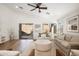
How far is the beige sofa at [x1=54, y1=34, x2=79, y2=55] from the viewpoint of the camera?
2589mm

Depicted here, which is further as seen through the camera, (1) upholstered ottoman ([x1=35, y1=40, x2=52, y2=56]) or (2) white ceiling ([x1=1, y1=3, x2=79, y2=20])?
(1) upholstered ottoman ([x1=35, y1=40, x2=52, y2=56])

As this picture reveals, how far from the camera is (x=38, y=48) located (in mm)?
2652

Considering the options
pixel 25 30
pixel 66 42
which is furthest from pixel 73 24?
pixel 25 30

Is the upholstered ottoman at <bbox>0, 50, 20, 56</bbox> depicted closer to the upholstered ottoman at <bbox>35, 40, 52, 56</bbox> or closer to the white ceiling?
the upholstered ottoman at <bbox>35, 40, 52, 56</bbox>

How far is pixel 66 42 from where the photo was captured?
2674 millimetres

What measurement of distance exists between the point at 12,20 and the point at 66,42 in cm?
122

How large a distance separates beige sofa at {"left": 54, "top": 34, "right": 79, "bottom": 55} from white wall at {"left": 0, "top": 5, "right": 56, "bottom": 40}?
1.36ft

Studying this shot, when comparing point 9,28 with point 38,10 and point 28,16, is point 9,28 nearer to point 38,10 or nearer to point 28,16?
point 28,16

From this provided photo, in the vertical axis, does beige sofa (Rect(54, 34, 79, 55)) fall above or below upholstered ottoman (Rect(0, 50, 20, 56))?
above

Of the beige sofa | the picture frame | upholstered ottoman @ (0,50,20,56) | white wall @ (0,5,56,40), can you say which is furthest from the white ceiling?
upholstered ottoman @ (0,50,20,56)

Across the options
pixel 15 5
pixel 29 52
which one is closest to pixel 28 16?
pixel 15 5

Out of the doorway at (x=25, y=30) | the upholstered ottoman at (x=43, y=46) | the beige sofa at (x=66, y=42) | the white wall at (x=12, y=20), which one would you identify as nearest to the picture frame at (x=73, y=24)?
the beige sofa at (x=66, y=42)

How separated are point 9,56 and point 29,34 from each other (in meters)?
0.60

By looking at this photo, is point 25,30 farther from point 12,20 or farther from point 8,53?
point 8,53
